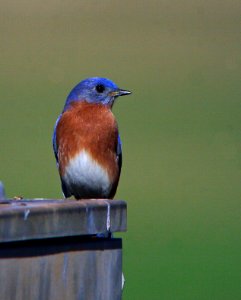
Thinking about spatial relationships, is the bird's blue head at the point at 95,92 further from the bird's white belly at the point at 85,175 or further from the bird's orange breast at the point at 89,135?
the bird's white belly at the point at 85,175

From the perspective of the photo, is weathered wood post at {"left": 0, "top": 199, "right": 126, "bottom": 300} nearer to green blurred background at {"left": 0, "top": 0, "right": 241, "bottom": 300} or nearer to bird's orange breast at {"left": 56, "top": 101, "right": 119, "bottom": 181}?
bird's orange breast at {"left": 56, "top": 101, "right": 119, "bottom": 181}

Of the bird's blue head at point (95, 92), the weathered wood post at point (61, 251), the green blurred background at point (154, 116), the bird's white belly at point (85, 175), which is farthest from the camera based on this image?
the green blurred background at point (154, 116)

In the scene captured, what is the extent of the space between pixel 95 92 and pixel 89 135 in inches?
16.5

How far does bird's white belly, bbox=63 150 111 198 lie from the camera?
6.42m

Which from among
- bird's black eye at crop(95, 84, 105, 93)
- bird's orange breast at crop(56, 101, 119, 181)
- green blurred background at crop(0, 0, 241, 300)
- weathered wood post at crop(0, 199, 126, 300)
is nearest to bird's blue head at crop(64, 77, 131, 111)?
bird's black eye at crop(95, 84, 105, 93)

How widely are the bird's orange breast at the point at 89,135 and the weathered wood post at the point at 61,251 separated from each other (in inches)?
114

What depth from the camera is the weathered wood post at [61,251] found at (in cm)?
311

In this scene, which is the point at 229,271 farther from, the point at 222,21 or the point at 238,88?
the point at 222,21

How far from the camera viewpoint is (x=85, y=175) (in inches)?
252

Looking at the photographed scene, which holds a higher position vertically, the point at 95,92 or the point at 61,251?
the point at 95,92

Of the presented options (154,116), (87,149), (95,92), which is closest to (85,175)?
(87,149)

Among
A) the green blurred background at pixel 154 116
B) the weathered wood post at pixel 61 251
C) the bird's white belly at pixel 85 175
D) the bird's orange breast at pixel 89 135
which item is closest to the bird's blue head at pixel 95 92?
the bird's orange breast at pixel 89 135

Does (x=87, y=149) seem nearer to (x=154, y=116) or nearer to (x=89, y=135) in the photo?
(x=89, y=135)

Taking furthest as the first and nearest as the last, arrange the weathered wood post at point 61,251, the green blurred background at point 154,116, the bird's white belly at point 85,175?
the green blurred background at point 154,116, the bird's white belly at point 85,175, the weathered wood post at point 61,251
